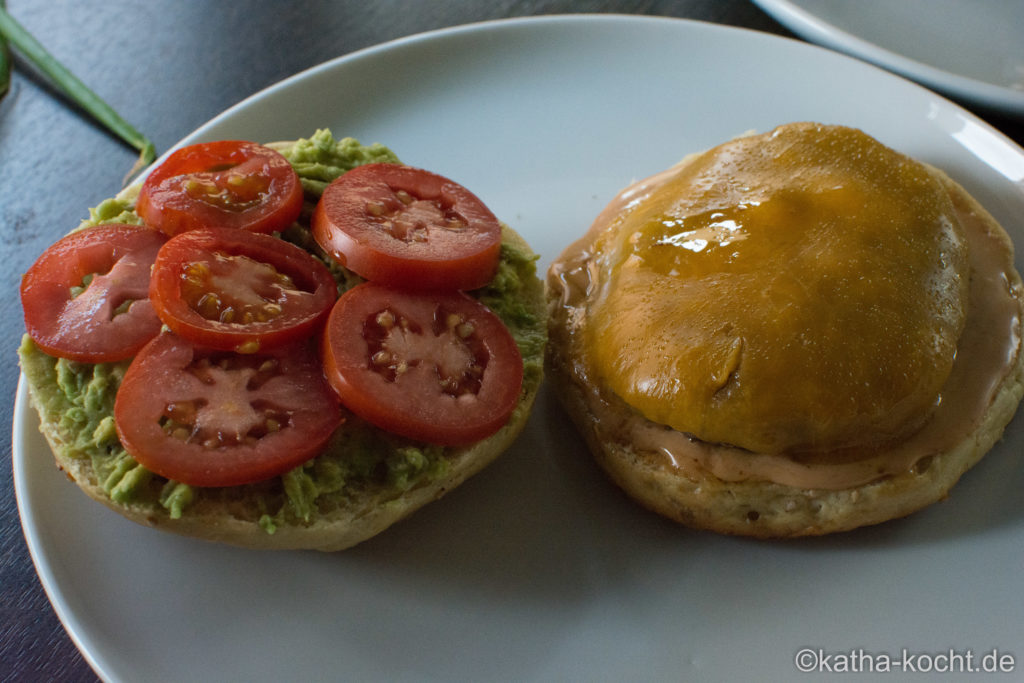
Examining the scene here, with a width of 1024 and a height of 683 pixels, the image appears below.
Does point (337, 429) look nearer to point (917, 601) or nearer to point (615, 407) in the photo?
point (615, 407)

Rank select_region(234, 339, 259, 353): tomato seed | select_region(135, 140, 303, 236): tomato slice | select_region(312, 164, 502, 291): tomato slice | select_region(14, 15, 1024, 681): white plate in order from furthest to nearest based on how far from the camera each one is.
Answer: select_region(135, 140, 303, 236): tomato slice → select_region(312, 164, 502, 291): tomato slice → select_region(14, 15, 1024, 681): white plate → select_region(234, 339, 259, 353): tomato seed

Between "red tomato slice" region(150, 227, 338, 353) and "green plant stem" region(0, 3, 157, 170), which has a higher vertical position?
"red tomato slice" region(150, 227, 338, 353)

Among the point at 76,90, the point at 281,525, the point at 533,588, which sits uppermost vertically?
the point at 76,90

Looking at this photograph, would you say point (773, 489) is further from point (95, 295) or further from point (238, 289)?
point (95, 295)


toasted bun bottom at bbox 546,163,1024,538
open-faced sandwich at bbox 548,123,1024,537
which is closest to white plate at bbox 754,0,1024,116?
Answer: open-faced sandwich at bbox 548,123,1024,537

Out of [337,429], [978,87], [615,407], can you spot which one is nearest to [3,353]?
[337,429]

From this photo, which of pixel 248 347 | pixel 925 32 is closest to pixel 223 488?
pixel 248 347

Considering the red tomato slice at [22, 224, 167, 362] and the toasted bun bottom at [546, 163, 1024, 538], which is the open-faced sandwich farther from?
the red tomato slice at [22, 224, 167, 362]
